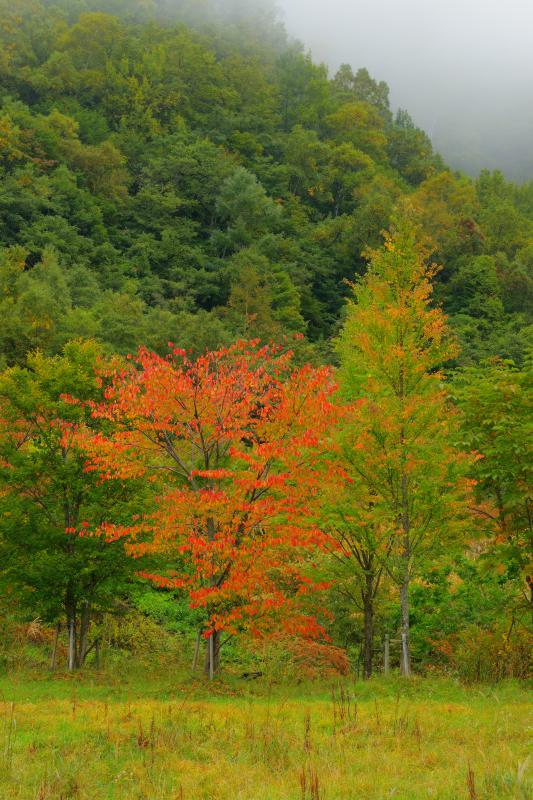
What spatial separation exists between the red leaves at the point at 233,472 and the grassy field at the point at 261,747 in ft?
6.65

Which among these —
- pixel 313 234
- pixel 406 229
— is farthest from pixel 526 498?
pixel 313 234

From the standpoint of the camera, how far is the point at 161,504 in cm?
1321

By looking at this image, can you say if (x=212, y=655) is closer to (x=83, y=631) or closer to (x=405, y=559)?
(x=83, y=631)

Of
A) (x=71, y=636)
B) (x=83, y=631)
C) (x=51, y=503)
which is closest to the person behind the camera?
(x=51, y=503)

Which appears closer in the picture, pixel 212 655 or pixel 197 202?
pixel 212 655

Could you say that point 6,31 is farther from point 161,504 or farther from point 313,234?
point 161,504

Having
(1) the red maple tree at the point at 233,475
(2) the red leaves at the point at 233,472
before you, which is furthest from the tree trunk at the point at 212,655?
(2) the red leaves at the point at 233,472

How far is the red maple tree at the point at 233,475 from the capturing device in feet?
39.0

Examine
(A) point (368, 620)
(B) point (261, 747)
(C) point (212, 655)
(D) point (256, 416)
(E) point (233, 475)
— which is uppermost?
(D) point (256, 416)

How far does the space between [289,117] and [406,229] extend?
88.8 meters

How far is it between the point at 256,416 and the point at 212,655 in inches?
225

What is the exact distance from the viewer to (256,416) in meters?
15.9

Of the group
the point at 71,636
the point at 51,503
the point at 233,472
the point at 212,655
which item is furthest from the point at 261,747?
the point at 71,636

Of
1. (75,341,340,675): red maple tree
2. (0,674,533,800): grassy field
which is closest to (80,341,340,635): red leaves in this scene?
(75,341,340,675): red maple tree
